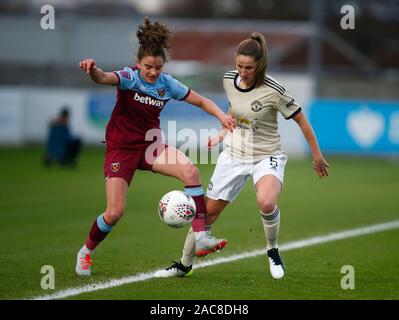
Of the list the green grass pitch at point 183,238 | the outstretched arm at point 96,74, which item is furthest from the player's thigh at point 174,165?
the green grass pitch at point 183,238

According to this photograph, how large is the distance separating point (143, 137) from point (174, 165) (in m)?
0.41

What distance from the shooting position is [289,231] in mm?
12578

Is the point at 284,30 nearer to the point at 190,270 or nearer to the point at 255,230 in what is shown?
the point at 255,230

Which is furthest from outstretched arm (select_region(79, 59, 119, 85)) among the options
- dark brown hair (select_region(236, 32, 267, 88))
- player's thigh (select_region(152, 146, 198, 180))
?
dark brown hair (select_region(236, 32, 267, 88))

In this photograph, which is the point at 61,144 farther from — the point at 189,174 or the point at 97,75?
the point at 97,75

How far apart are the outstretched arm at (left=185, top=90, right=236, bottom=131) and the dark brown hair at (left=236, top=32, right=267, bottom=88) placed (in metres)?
0.43

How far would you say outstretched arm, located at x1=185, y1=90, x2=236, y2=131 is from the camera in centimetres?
833

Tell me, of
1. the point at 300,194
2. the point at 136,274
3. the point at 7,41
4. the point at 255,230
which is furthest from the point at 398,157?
the point at 7,41

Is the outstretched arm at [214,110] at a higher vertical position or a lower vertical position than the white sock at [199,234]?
higher

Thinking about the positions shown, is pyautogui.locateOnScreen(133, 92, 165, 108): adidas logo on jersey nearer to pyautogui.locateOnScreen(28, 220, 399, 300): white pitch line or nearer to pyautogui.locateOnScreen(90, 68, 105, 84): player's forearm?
pyautogui.locateOnScreen(90, 68, 105, 84): player's forearm

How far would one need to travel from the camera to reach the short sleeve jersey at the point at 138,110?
28.2 feet

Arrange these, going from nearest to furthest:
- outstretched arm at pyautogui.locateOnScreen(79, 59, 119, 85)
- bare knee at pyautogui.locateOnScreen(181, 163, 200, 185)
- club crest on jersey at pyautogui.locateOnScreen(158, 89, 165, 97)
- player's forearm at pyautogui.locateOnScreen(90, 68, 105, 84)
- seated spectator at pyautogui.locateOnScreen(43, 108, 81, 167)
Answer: outstretched arm at pyautogui.locateOnScreen(79, 59, 119, 85)
player's forearm at pyautogui.locateOnScreen(90, 68, 105, 84)
bare knee at pyautogui.locateOnScreen(181, 163, 200, 185)
club crest on jersey at pyautogui.locateOnScreen(158, 89, 165, 97)
seated spectator at pyautogui.locateOnScreen(43, 108, 81, 167)

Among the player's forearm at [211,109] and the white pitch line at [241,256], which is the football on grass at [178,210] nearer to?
the white pitch line at [241,256]

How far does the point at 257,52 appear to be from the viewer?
27.1ft
